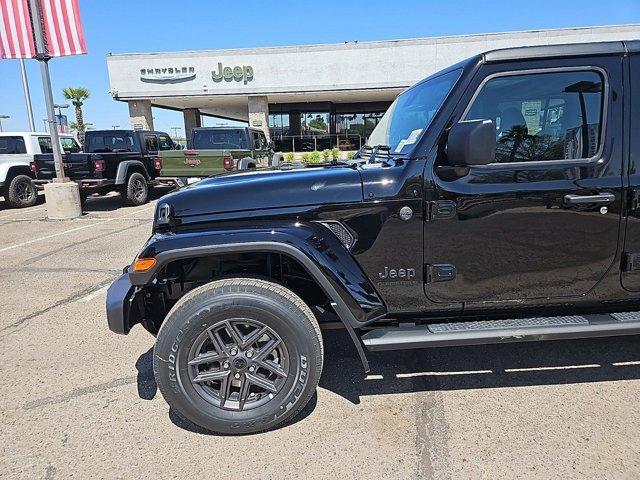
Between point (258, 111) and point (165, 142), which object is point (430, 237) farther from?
point (258, 111)

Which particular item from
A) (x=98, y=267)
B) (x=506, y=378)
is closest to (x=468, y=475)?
(x=506, y=378)

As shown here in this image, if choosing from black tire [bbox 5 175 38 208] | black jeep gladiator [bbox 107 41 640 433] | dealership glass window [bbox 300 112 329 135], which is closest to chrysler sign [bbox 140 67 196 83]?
dealership glass window [bbox 300 112 329 135]

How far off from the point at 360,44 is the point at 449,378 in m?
21.8

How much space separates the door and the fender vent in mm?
423

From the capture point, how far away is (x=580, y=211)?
99.1 inches

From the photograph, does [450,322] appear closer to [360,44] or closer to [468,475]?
[468,475]

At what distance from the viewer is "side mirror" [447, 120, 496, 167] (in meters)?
2.27

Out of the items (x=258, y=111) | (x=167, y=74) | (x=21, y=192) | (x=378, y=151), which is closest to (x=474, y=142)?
(x=378, y=151)

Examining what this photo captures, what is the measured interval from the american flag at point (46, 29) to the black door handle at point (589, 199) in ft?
33.5

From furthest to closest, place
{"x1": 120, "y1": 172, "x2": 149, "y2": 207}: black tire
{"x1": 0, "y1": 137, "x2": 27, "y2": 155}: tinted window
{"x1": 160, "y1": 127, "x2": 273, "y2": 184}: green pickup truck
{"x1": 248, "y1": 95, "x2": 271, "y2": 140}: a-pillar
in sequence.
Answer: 1. {"x1": 248, "y1": 95, "x2": 271, "y2": 140}: a-pillar
2. {"x1": 0, "y1": 137, "x2": 27, "y2": 155}: tinted window
3. {"x1": 120, "y1": 172, "x2": 149, "y2": 207}: black tire
4. {"x1": 160, "y1": 127, "x2": 273, "y2": 184}: green pickup truck

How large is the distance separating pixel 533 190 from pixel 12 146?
14005mm

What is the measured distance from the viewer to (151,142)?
13.0m

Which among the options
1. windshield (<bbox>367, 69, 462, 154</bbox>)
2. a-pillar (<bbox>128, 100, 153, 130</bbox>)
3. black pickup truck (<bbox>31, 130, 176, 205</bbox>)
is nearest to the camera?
windshield (<bbox>367, 69, 462, 154</bbox>)

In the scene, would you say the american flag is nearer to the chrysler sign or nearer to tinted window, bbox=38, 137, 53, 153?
tinted window, bbox=38, 137, 53, 153
